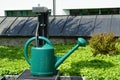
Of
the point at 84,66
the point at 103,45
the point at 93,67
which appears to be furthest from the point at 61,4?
the point at 93,67

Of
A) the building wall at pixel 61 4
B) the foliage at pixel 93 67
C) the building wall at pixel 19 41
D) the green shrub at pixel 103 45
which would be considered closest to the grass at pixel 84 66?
the foliage at pixel 93 67

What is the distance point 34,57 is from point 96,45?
338 cm

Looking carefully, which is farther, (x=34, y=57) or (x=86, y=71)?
(x=86, y=71)

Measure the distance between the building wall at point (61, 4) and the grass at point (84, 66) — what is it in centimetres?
627

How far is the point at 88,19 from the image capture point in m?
13.9

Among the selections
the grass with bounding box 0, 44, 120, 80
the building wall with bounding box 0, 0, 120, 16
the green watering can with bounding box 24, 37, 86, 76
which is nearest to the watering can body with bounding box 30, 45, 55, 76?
the green watering can with bounding box 24, 37, 86, 76

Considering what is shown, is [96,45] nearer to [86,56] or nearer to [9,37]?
[86,56]

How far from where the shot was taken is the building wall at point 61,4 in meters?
15.2

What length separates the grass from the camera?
23.0 feet

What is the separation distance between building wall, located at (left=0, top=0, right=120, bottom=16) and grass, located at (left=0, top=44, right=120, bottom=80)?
6.27m

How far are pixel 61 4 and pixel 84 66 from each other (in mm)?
8493

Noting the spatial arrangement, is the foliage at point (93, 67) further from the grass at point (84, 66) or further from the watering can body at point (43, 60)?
the watering can body at point (43, 60)

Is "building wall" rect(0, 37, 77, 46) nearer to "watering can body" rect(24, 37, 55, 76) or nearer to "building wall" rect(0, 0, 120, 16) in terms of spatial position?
"building wall" rect(0, 0, 120, 16)

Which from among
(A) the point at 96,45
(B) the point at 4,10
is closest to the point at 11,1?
(B) the point at 4,10
